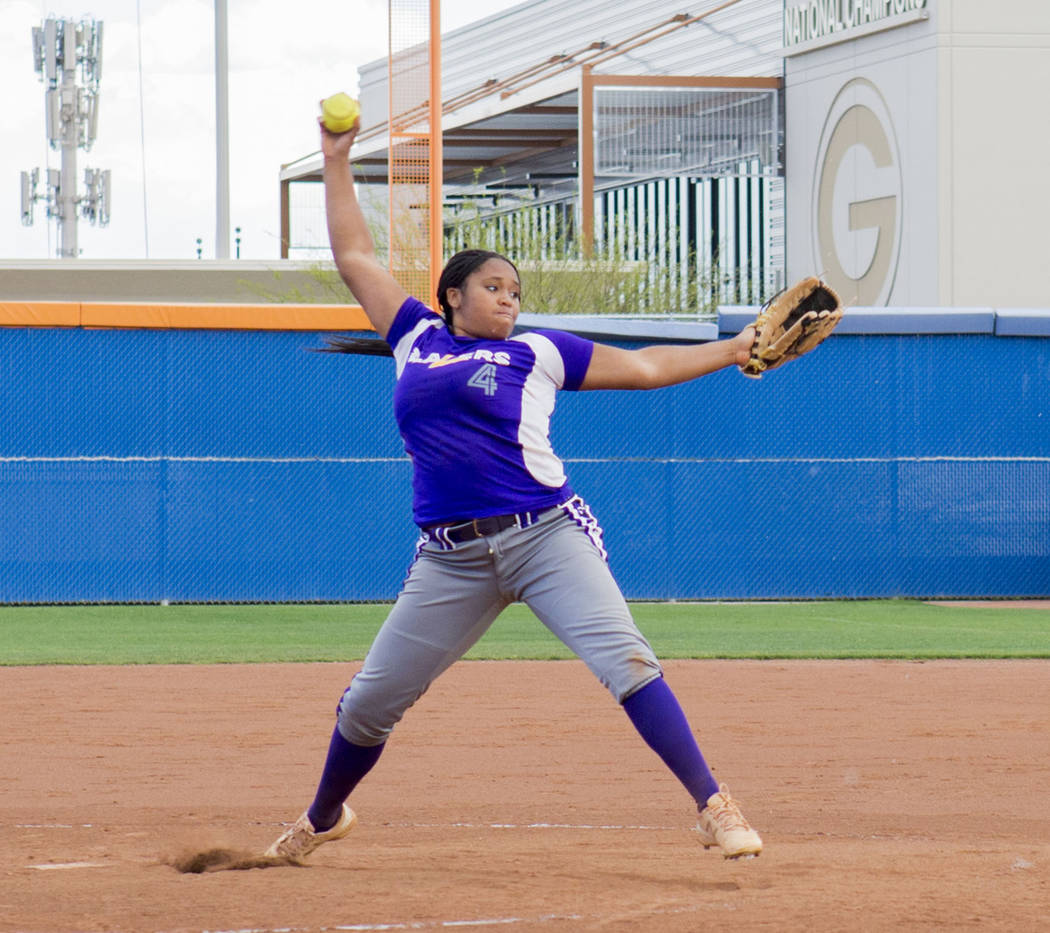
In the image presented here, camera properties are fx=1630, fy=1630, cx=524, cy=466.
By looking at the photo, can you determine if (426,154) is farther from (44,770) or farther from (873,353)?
(44,770)

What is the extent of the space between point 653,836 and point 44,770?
2943 mm

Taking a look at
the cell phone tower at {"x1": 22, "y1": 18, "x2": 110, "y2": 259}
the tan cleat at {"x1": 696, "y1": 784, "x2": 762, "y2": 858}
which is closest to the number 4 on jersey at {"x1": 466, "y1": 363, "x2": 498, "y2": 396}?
the tan cleat at {"x1": 696, "y1": 784, "x2": 762, "y2": 858}

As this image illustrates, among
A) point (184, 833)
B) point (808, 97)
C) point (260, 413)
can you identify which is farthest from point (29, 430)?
point (808, 97)

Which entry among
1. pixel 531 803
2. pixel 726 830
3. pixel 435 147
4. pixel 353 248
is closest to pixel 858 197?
pixel 435 147

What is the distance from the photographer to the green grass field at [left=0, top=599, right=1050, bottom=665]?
1160 centimetres

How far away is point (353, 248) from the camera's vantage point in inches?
200

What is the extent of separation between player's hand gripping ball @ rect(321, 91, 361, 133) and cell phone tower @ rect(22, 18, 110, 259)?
106ft

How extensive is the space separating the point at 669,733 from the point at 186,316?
37.3ft

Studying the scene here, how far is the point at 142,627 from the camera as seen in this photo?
1352 centimetres

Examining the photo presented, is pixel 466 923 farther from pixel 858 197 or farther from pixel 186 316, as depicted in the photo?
pixel 858 197

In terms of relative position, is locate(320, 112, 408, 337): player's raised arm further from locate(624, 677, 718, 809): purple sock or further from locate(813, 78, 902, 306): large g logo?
locate(813, 78, 902, 306): large g logo

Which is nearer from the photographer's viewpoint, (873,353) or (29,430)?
(29,430)

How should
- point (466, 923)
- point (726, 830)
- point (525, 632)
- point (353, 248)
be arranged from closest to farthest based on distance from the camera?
point (466, 923) → point (726, 830) → point (353, 248) → point (525, 632)

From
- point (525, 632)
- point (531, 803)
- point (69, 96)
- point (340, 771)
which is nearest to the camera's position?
point (340, 771)
